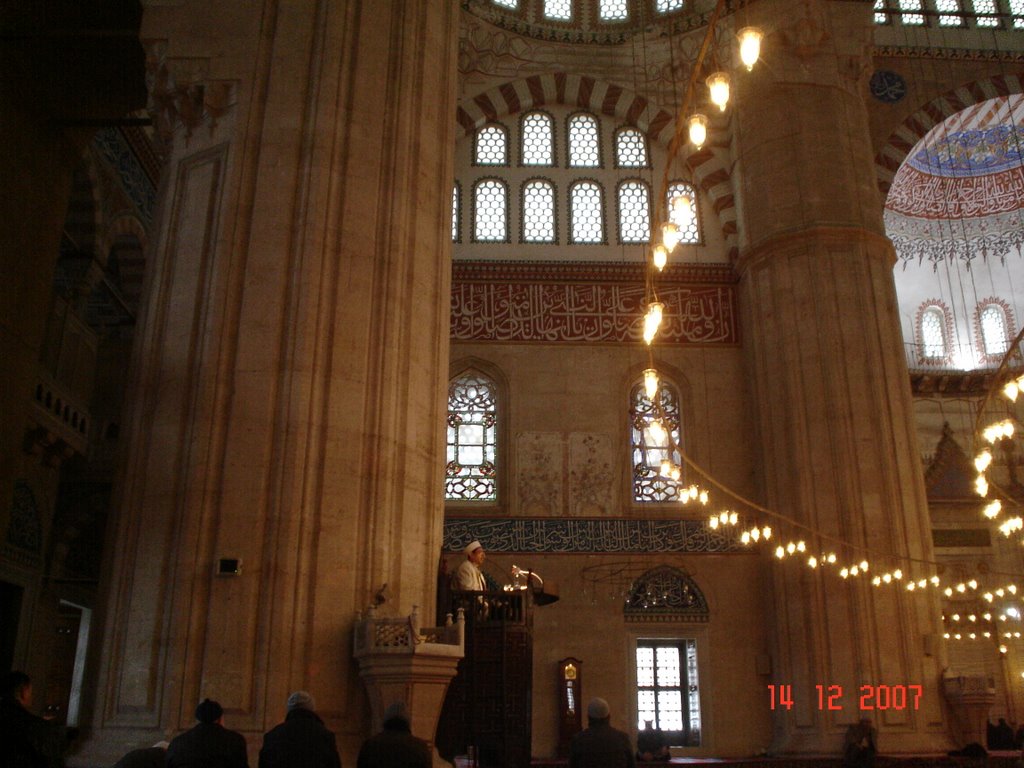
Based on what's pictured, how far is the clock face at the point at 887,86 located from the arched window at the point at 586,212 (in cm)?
416

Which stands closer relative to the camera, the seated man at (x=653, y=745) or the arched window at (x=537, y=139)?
the seated man at (x=653, y=745)

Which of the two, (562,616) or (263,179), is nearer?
(263,179)

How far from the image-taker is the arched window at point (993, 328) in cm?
1565

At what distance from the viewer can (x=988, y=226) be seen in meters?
16.2

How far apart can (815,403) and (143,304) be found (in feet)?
25.2

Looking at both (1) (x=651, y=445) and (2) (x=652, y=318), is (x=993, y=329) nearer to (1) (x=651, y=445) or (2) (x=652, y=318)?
(1) (x=651, y=445)

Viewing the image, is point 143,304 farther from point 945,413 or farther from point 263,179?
point 945,413

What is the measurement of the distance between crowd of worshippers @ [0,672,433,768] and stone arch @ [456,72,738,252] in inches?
434

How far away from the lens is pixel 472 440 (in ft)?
40.2

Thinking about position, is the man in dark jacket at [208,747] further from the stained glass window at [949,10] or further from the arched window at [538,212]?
the stained glass window at [949,10]

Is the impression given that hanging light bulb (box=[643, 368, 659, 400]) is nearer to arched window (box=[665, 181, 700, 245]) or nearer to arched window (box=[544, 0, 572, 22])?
arched window (box=[665, 181, 700, 245])

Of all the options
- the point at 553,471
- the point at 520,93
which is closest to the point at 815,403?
the point at 553,471

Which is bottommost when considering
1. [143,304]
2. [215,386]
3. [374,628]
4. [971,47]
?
[374,628]

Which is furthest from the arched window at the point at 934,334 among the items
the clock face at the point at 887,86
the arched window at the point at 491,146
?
the arched window at the point at 491,146
